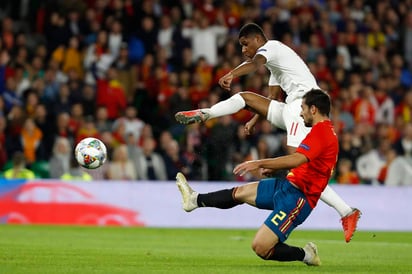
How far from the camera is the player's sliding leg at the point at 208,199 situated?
11586mm

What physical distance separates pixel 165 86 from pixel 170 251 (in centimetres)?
953

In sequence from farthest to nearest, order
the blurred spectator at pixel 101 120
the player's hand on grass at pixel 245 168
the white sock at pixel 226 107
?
the blurred spectator at pixel 101 120, the white sock at pixel 226 107, the player's hand on grass at pixel 245 168

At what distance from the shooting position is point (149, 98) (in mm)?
22312

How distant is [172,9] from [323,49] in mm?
3908

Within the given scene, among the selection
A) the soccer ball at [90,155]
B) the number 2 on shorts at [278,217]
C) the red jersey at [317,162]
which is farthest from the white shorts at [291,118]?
the soccer ball at [90,155]

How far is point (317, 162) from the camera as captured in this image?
10906 millimetres

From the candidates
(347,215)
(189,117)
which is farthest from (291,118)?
(189,117)

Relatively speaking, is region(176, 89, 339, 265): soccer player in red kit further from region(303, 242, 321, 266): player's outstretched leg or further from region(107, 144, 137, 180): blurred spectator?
region(107, 144, 137, 180): blurred spectator

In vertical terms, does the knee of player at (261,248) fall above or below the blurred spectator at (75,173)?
below

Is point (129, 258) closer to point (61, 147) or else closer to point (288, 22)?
point (61, 147)

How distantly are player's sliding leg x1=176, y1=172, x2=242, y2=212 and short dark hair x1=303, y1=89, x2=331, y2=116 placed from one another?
147 cm

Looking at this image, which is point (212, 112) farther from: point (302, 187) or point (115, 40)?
point (115, 40)

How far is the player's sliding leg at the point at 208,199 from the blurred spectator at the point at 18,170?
8.54 meters

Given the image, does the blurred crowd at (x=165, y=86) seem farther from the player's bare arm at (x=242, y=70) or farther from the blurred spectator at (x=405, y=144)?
the player's bare arm at (x=242, y=70)
